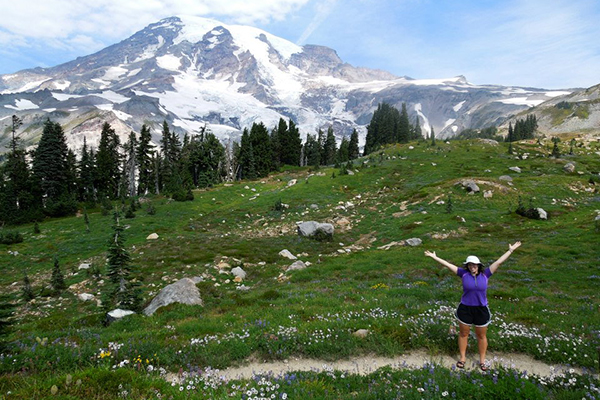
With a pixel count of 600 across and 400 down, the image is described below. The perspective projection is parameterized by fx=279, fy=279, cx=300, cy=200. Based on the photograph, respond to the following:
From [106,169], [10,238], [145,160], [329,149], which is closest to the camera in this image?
[10,238]

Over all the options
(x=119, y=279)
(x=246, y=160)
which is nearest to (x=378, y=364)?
(x=119, y=279)

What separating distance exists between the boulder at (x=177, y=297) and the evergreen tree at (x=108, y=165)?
67599 mm

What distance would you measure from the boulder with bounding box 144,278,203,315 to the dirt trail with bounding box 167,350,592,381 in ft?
22.5

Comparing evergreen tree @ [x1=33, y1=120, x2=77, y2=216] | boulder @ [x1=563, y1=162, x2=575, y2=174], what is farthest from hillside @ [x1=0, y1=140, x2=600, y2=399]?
evergreen tree @ [x1=33, y1=120, x2=77, y2=216]

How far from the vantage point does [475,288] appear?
772cm

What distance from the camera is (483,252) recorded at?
21062 millimetres

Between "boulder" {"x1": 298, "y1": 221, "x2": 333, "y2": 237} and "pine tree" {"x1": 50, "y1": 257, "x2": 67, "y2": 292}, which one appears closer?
"pine tree" {"x1": 50, "y1": 257, "x2": 67, "y2": 292}

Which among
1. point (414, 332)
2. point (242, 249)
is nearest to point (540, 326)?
point (414, 332)

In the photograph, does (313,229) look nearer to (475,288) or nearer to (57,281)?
(57,281)

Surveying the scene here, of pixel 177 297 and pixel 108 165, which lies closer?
pixel 177 297

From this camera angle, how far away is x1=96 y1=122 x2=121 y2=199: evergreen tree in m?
71.1

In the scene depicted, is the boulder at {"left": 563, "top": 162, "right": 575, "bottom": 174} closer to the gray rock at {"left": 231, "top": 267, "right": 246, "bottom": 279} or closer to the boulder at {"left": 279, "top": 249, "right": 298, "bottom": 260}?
the boulder at {"left": 279, "top": 249, "right": 298, "bottom": 260}

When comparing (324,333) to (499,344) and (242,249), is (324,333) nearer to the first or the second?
(499,344)

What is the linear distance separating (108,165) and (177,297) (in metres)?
73.7
